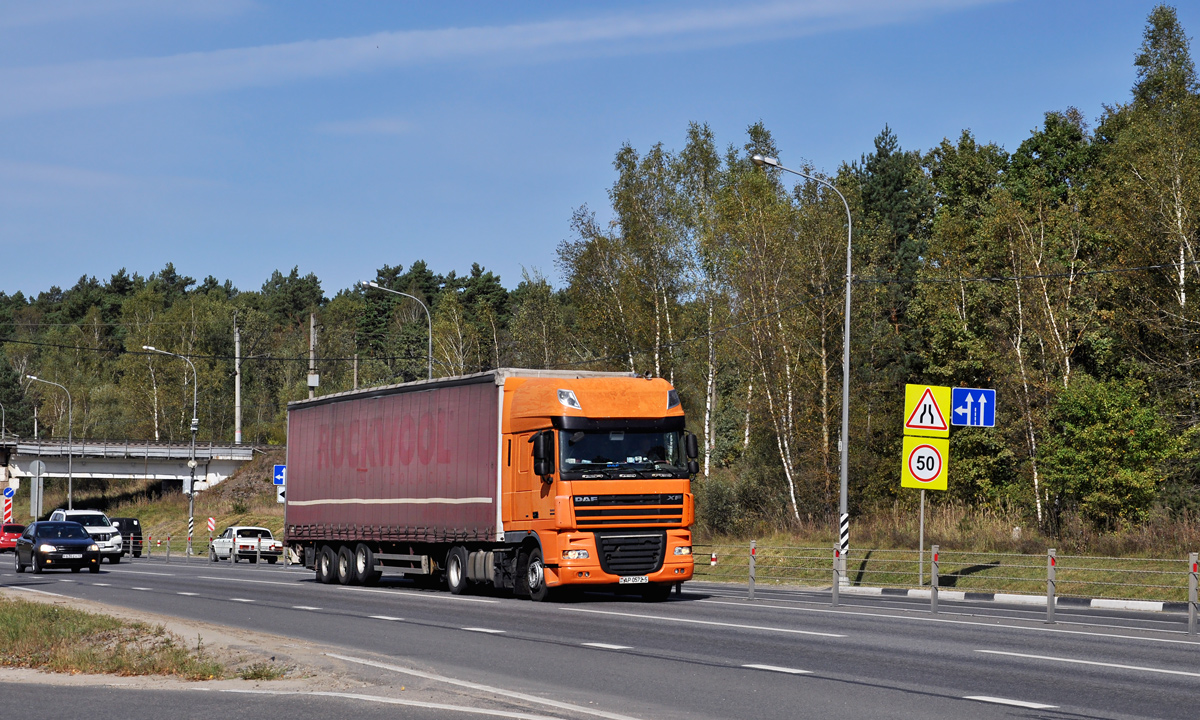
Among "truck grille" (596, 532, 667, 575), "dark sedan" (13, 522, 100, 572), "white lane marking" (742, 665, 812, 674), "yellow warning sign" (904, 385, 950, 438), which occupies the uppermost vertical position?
"yellow warning sign" (904, 385, 950, 438)

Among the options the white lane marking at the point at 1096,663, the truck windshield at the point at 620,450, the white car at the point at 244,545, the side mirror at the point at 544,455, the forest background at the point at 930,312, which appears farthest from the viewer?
the white car at the point at 244,545

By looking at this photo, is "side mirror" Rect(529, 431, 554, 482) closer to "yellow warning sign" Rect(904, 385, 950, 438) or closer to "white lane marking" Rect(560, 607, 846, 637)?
"white lane marking" Rect(560, 607, 846, 637)

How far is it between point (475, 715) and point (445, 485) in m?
15.5

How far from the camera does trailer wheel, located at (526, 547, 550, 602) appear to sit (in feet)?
73.9

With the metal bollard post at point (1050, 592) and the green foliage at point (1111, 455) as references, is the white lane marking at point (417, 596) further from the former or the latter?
the green foliage at point (1111, 455)

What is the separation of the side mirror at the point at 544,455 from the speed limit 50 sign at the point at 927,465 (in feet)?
23.2

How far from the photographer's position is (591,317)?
197ft

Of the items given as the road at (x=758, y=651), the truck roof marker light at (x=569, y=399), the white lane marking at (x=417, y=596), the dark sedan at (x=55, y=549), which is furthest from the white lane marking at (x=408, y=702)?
the dark sedan at (x=55, y=549)

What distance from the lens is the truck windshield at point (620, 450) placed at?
21.9 m

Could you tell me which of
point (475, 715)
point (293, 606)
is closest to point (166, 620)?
point (293, 606)

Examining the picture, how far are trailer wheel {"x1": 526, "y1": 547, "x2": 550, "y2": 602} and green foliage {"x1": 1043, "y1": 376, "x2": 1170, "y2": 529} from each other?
52.4ft

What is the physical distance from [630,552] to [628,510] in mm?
744

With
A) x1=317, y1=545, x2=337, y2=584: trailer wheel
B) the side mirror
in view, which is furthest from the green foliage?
x1=317, y1=545, x2=337, y2=584: trailer wheel

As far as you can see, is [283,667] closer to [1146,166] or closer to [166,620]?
[166,620]
